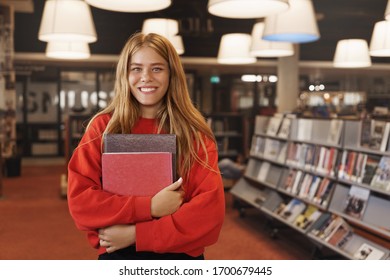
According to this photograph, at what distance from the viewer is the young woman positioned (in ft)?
5.10

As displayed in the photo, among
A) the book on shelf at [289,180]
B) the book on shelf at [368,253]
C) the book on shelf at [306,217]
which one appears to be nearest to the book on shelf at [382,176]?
the book on shelf at [368,253]

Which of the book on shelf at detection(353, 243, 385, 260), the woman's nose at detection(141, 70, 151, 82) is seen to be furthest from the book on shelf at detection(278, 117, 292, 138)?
the woman's nose at detection(141, 70, 151, 82)

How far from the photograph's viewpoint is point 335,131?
452 cm

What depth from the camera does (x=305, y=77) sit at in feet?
42.7

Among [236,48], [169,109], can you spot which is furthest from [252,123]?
[169,109]

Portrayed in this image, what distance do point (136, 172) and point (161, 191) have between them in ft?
0.33

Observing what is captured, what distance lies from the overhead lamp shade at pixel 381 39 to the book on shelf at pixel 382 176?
3.61 feet

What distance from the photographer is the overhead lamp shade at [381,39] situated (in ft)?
14.3

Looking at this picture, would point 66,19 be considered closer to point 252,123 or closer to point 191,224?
point 191,224

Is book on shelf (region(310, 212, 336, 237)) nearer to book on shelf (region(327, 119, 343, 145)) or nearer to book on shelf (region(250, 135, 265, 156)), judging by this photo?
book on shelf (region(327, 119, 343, 145))

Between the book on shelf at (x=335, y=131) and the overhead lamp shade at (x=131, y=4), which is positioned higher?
the overhead lamp shade at (x=131, y=4)

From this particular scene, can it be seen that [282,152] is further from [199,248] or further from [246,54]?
[199,248]

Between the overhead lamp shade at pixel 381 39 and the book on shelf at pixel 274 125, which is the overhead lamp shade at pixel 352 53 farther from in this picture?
the overhead lamp shade at pixel 381 39

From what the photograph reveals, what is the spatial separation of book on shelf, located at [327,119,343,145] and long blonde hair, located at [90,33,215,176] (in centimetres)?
296
